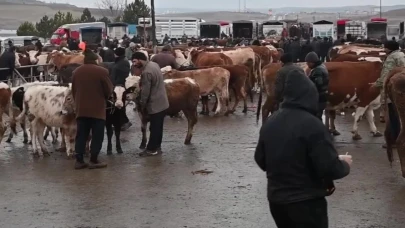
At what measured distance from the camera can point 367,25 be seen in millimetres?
59031

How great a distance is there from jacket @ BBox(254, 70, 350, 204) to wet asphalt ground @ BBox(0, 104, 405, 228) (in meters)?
2.84

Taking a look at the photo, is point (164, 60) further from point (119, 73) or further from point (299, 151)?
point (299, 151)

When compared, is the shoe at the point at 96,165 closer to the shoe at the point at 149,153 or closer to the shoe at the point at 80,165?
the shoe at the point at 80,165

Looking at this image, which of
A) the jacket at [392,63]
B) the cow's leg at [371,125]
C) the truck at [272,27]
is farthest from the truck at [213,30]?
the jacket at [392,63]

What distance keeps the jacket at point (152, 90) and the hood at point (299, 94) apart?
6908 millimetres

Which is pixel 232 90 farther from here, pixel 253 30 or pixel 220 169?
pixel 253 30

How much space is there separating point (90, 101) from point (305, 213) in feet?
21.2

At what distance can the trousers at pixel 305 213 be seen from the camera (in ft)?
16.0

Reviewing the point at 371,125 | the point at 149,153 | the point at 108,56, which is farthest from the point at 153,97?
the point at 108,56

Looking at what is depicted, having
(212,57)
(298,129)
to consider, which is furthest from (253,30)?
(298,129)

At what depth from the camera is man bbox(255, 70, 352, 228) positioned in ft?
15.8

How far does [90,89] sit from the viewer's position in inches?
425

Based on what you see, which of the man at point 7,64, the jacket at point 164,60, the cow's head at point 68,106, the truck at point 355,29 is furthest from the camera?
the truck at point 355,29

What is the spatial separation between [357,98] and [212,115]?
5019 millimetres
